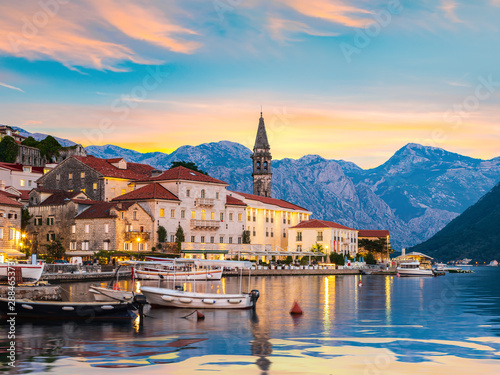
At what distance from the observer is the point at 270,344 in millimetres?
35125

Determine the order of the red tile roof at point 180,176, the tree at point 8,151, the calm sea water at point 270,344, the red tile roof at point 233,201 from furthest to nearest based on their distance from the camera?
the tree at point 8,151 < the red tile roof at point 233,201 < the red tile roof at point 180,176 < the calm sea water at point 270,344

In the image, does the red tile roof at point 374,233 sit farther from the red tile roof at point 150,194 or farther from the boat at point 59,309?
the boat at point 59,309

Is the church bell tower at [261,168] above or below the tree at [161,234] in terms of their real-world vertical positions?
above

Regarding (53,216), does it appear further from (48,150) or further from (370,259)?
(370,259)

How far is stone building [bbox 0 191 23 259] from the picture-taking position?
83.4 metres

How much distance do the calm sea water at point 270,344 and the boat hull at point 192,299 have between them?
824 millimetres

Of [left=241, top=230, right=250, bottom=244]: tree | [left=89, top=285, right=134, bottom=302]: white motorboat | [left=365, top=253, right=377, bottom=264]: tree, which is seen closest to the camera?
[left=89, top=285, right=134, bottom=302]: white motorboat

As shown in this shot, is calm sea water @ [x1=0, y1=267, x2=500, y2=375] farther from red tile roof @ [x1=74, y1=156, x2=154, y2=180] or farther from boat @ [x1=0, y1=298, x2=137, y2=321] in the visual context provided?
red tile roof @ [x1=74, y1=156, x2=154, y2=180]

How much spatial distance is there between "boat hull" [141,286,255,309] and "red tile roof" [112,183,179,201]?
6049cm

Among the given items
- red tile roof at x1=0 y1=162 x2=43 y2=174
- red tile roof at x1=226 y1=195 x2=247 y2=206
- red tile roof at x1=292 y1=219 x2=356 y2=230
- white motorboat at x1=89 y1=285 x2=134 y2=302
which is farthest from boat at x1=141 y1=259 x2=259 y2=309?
red tile roof at x1=292 y1=219 x2=356 y2=230

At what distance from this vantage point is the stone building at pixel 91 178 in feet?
386

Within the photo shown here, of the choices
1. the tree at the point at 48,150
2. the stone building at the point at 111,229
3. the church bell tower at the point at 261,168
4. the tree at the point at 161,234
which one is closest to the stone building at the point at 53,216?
the stone building at the point at 111,229

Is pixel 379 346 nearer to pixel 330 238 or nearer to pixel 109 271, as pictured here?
pixel 109 271

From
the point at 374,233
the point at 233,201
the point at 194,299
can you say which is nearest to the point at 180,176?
the point at 233,201
